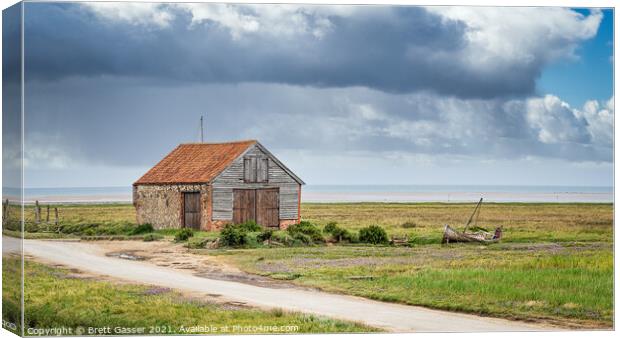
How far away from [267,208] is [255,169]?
→ 1.10m

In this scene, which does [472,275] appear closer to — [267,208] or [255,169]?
[267,208]

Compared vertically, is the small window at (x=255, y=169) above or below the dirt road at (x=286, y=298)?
above

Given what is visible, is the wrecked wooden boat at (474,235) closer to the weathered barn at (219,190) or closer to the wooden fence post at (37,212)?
the weathered barn at (219,190)

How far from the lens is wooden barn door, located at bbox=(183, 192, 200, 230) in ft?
103

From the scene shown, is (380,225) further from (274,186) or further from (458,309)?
(458,309)

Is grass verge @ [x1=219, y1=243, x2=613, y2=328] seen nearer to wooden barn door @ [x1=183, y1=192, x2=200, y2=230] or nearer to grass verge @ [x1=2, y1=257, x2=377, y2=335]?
grass verge @ [x1=2, y1=257, x2=377, y2=335]

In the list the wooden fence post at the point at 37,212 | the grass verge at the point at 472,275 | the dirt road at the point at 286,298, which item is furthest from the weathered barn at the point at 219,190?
the wooden fence post at the point at 37,212

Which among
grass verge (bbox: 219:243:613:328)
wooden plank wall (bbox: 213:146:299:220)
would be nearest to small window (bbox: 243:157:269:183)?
wooden plank wall (bbox: 213:146:299:220)

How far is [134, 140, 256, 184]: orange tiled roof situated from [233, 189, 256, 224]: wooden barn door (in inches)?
35.7

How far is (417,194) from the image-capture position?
29.4m

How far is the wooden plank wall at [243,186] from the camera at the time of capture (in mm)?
30125

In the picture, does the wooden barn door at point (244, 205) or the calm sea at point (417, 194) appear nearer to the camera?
the calm sea at point (417, 194)

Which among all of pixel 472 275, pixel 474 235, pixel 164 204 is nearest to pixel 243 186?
pixel 164 204

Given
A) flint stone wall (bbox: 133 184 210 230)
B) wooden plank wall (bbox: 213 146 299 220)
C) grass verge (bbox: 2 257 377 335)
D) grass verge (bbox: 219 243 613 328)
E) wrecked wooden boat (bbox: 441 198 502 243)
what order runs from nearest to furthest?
1. grass verge (bbox: 2 257 377 335)
2. grass verge (bbox: 219 243 613 328)
3. flint stone wall (bbox: 133 184 210 230)
4. wrecked wooden boat (bbox: 441 198 502 243)
5. wooden plank wall (bbox: 213 146 299 220)
